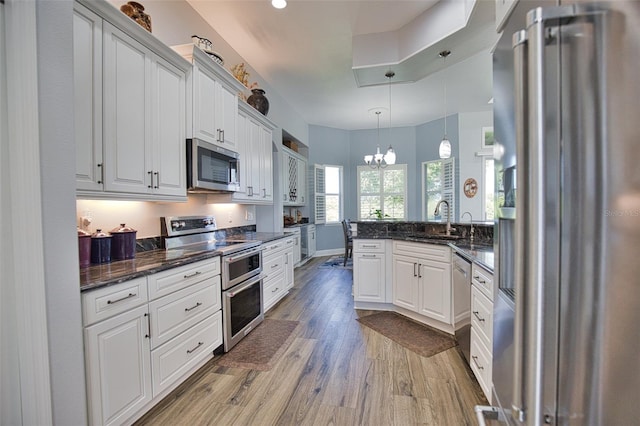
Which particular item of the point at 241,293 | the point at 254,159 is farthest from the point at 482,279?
the point at 254,159

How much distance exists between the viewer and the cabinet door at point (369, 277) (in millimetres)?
3455

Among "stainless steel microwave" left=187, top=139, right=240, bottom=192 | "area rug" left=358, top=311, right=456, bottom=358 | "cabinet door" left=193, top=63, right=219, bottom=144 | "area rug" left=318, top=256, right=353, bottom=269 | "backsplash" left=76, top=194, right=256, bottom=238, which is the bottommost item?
"area rug" left=358, top=311, right=456, bottom=358

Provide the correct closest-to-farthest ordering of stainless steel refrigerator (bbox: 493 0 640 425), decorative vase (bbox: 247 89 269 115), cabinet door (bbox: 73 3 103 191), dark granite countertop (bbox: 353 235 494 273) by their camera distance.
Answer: stainless steel refrigerator (bbox: 493 0 640 425) → cabinet door (bbox: 73 3 103 191) → dark granite countertop (bbox: 353 235 494 273) → decorative vase (bbox: 247 89 269 115)

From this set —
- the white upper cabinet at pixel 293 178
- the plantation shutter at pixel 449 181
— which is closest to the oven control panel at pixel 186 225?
the white upper cabinet at pixel 293 178

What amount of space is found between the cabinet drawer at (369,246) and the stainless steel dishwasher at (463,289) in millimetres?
958

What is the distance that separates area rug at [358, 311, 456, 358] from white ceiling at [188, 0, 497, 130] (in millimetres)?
2819

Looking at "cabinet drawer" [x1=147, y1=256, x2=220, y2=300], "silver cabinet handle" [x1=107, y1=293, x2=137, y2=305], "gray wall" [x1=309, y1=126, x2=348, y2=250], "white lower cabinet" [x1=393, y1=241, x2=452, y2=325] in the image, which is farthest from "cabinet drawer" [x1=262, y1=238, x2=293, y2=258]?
"gray wall" [x1=309, y1=126, x2=348, y2=250]

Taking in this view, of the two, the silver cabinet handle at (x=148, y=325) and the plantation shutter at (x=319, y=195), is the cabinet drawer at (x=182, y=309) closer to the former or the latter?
the silver cabinet handle at (x=148, y=325)

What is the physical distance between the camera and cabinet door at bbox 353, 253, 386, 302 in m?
3.46

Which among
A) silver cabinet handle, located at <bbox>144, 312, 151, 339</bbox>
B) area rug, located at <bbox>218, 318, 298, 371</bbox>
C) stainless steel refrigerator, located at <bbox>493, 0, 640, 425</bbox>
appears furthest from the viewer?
area rug, located at <bbox>218, 318, 298, 371</bbox>

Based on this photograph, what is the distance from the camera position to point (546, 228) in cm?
60

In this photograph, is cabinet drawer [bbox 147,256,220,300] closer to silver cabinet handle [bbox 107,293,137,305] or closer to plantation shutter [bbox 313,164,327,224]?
silver cabinet handle [bbox 107,293,137,305]

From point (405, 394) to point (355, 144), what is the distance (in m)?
6.63

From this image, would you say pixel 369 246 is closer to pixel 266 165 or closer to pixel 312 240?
pixel 266 165
